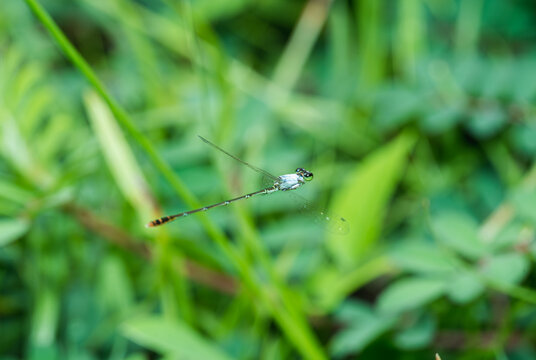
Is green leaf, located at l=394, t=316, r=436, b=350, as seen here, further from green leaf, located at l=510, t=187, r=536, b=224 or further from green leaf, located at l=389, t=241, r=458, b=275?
green leaf, located at l=510, t=187, r=536, b=224

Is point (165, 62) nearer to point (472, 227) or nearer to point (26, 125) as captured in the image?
point (26, 125)

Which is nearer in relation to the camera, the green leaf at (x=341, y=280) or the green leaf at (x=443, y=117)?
the green leaf at (x=341, y=280)

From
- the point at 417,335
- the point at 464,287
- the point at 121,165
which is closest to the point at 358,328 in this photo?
the point at 417,335

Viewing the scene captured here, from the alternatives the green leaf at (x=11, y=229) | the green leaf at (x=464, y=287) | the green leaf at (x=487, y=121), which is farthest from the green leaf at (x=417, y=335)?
the green leaf at (x=11, y=229)

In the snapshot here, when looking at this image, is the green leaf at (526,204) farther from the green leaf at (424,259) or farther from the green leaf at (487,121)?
the green leaf at (487,121)

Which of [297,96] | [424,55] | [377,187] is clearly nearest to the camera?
[377,187]

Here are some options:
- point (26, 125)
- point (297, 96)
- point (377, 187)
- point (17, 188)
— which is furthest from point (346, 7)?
point (17, 188)
